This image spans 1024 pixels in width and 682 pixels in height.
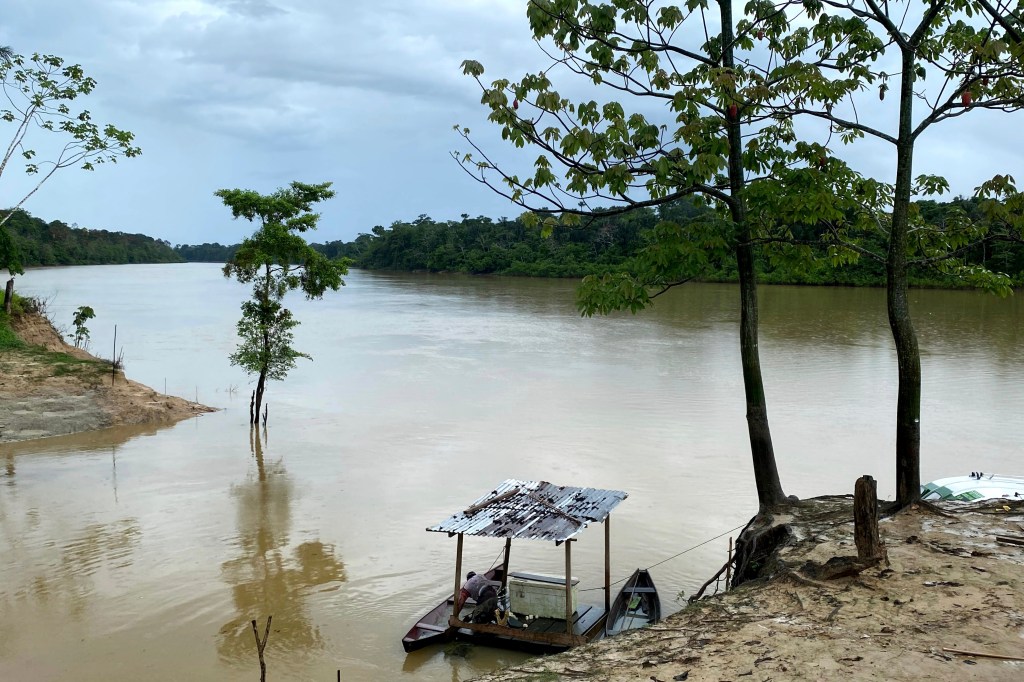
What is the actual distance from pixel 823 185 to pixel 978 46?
4.99 feet

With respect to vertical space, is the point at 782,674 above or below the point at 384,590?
above

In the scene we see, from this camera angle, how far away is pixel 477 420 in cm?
1898

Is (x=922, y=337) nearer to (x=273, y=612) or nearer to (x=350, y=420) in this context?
(x=350, y=420)

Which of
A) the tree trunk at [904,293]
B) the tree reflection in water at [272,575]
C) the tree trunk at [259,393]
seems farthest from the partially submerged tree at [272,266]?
the tree trunk at [904,293]

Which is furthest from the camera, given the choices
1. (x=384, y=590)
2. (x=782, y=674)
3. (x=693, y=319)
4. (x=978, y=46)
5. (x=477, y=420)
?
(x=693, y=319)

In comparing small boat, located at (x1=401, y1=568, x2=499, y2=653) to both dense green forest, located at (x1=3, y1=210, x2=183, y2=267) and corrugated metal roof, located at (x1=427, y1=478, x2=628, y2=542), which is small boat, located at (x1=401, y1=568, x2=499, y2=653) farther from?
dense green forest, located at (x1=3, y1=210, x2=183, y2=267)

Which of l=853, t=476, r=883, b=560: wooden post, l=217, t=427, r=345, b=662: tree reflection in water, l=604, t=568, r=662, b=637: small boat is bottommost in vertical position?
l=217, t=427, r=345, b=662: tree reflection in water

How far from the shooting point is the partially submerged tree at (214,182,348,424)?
16.6 metres

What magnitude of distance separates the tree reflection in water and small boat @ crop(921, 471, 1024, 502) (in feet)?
21.3

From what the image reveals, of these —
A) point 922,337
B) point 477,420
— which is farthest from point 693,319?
point 477,420

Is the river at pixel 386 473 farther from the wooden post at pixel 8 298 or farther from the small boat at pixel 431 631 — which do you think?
the wooden post at pixel 8 298

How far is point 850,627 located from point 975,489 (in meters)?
5.12

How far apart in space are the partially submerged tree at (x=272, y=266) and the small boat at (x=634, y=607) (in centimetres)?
1019

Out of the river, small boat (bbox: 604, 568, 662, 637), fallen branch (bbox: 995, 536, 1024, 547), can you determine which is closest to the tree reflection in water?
the river
